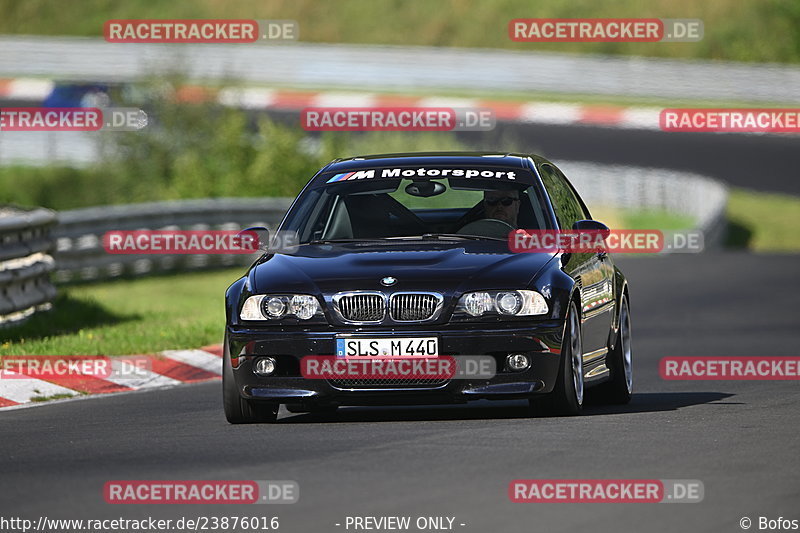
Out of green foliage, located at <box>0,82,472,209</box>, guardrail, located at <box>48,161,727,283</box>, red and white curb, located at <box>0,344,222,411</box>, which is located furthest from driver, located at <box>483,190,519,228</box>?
green foliage, located at <box>0,82,472,209</box>

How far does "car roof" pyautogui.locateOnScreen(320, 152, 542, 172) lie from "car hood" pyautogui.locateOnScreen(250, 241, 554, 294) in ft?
3.07

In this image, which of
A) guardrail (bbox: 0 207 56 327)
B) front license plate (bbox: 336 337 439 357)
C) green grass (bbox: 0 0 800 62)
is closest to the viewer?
front license plate (bbox: 336 337 439 357)

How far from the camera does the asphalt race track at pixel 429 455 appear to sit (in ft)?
22.3

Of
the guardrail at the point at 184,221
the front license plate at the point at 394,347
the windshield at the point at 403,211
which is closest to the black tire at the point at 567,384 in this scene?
the front license plate at the point at 394,347

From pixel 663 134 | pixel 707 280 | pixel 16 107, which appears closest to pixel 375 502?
pixel 707 280

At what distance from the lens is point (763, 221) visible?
3092 cm

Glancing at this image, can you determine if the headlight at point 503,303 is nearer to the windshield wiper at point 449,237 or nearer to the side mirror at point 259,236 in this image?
the windshield wiper at point 449,237

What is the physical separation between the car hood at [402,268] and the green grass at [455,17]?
138ft

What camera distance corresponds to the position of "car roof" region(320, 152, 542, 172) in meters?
10.9

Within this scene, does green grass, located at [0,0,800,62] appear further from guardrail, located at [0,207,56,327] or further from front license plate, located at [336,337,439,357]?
front license plate, located at [336,337,439,357]

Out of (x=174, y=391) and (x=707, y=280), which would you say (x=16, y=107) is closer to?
(x=707, y=280)

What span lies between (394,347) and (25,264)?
6.32 meters

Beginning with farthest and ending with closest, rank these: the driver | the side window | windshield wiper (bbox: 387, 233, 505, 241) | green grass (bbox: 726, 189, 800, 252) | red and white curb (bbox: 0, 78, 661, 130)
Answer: red and white curb (bbox: 0, 78, 661, 130) < green grass (bbox: 726, 189, 800, 252) < the side window < the driver < windshield wiper (bbox: 387, 233, 505, 241)

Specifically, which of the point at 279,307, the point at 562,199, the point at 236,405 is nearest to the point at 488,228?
the point at 562,199
